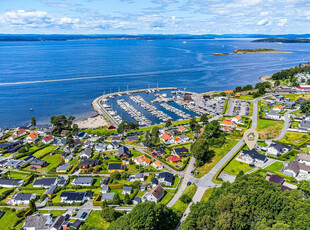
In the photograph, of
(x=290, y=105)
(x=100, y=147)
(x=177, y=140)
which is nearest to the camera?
(x=100, y=147)

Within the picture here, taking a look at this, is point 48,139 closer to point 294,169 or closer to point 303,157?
point 294,169

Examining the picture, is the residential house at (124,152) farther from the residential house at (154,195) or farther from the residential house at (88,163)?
the residential house at (154,195)

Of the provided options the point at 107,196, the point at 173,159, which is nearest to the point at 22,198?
the point at 107,196

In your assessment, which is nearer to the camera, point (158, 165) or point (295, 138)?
point (158, 165)

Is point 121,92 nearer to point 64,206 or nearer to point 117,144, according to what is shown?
point 117,144

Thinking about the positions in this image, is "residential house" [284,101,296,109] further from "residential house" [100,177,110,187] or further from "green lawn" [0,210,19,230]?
"green lawn" [0,210,19,230]

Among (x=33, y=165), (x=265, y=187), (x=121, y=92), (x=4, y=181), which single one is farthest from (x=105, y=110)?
(x=265, y=187)
